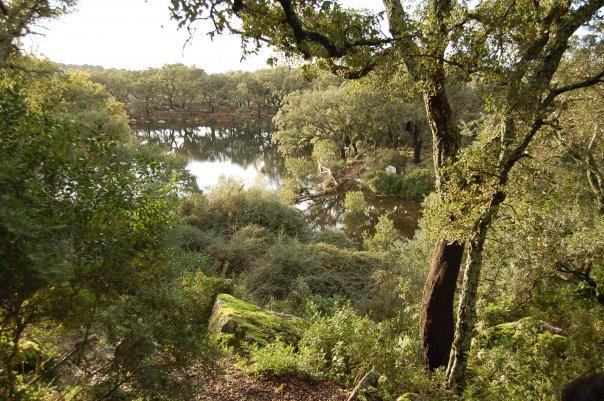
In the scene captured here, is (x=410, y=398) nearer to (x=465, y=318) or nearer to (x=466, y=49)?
(x=465, y=318)

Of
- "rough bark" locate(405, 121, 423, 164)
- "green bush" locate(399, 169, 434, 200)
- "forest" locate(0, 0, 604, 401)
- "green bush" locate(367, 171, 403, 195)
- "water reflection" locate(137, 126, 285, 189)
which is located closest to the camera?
"forest" locate(0, 0, 604, 401)

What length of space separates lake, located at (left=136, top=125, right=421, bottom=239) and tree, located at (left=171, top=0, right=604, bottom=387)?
15578 millimetres

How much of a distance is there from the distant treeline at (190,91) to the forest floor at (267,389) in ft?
185

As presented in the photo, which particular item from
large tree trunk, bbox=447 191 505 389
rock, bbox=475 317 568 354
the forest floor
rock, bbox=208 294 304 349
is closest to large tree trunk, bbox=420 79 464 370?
large tree trunk, bbox=447 191 505 389

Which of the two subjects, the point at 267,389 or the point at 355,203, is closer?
the point at 267,389

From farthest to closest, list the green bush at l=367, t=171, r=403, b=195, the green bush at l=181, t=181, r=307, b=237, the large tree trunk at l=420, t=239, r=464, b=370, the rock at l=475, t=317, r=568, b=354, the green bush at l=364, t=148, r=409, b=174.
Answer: the green bush at l=364, t=148, r=409, b=174 → the green bush at l=367, t=171, r=403, b=195 → the green bush at l=181, t=181, r=307, b=237 → the large tree trunk at l=420, t=239, r=464, b=370 → the rock at l=475, t=317, r=568, b=354

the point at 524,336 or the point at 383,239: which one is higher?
the point at 524,336

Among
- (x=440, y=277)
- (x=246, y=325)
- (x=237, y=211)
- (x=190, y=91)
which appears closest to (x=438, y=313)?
(x=440, y=277)

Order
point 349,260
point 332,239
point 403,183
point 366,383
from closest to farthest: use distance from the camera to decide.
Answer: point 366,383
point 349,260
point 332,239
point 403,183

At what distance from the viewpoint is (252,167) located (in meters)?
42.7

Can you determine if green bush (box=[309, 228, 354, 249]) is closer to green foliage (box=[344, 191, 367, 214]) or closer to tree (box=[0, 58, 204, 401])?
green foliage (box=[344, 191, 367, 214])

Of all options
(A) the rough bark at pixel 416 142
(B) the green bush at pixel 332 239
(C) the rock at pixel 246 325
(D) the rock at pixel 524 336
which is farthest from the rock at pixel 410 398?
(A) the rough bark at pixel 416 142

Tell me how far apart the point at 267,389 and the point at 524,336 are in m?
3.77

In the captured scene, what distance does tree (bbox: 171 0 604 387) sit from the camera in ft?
16.5
